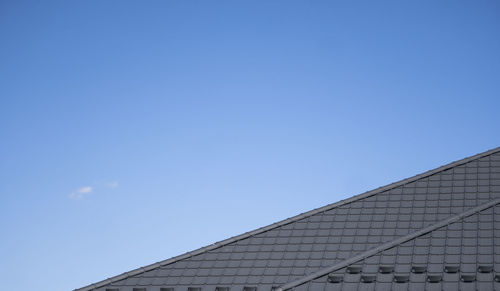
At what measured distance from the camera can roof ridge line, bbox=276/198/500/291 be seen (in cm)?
4609

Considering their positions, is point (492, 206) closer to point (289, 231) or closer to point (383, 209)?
point (383, 209)

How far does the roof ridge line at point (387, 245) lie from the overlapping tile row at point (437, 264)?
265mm

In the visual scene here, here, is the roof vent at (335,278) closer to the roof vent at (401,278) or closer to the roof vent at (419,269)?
the roof vent at (401,278)

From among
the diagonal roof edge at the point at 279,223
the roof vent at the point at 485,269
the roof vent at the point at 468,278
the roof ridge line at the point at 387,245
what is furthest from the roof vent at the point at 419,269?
the diagonal roof edge at the point at 279,223

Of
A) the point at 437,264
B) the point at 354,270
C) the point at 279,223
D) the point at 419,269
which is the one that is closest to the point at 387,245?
the point at 354,270

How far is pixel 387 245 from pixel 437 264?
400 cm

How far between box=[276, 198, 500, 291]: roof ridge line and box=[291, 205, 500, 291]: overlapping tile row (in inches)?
10.4

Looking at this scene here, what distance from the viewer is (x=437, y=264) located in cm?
4434

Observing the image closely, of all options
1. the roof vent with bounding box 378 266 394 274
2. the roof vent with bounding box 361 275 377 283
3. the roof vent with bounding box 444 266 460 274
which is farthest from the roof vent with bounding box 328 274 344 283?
the roof vent with bounding box 444 266 460 274

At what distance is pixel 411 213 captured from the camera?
54094mm

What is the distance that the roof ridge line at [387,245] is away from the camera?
46094 mm

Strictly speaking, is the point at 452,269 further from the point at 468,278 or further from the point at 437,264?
the point at 468,278

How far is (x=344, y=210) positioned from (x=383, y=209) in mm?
2923

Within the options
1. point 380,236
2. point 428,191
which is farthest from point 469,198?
point 380,236
